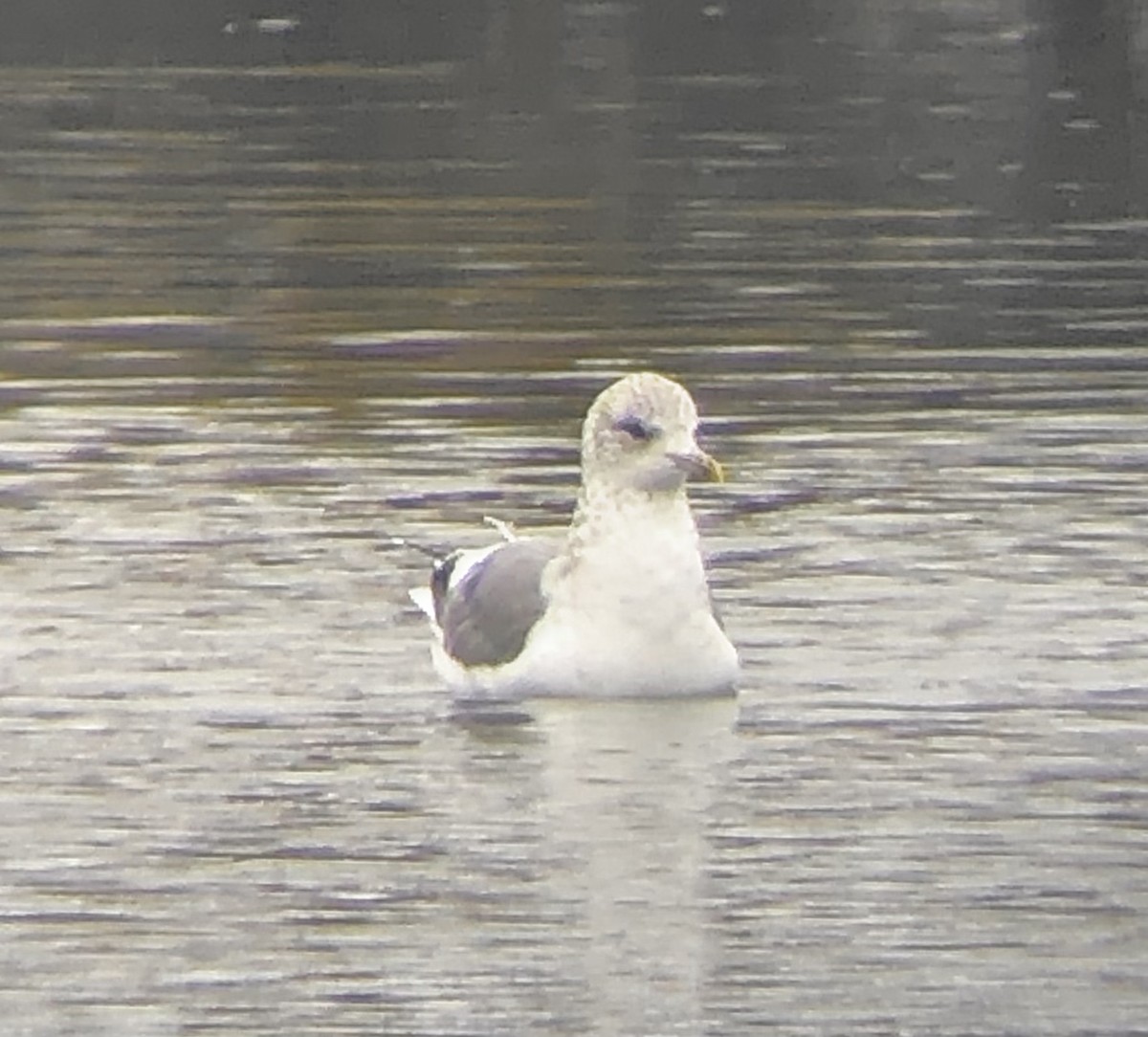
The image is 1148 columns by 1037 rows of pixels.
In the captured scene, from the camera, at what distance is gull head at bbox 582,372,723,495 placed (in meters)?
12.8

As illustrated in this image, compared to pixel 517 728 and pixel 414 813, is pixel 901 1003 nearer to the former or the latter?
pixel 414 813

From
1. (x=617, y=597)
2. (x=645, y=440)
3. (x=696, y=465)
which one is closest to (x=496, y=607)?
(x=617, y=597)

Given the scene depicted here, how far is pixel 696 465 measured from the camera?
501 inches

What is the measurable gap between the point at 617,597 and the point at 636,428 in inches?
21.4

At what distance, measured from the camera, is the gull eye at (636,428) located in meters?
12.9

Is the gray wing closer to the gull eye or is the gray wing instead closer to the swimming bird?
the swimming bird

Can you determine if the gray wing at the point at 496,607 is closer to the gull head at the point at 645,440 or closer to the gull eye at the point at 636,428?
the gull head at the point at 645,440

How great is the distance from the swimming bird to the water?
143mm

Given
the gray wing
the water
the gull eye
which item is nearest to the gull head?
the gull eye

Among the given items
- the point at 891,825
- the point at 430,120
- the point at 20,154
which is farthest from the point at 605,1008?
the point at 430,120

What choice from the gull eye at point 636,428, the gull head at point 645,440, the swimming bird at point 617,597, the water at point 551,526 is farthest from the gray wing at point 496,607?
the gull eye at point 636,428

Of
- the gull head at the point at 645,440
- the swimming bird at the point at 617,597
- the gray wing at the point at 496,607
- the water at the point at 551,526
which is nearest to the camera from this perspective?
the water at the point at 551,526

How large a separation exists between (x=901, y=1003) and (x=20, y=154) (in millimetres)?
15920

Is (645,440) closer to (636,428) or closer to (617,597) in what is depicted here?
(636,428)
